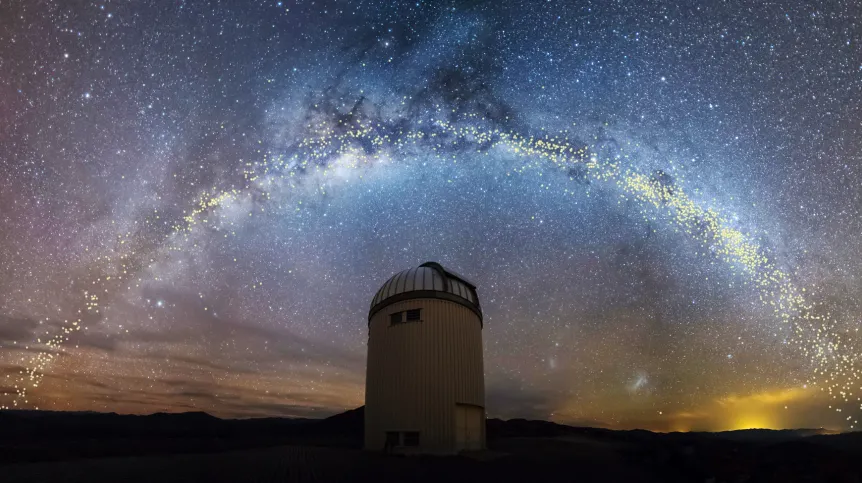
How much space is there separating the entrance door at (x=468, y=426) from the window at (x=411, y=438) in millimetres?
1610

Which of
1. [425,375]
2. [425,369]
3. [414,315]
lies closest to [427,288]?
[414,315]

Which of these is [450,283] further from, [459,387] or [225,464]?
[225,464]

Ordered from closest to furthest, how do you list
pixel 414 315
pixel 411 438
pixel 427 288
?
pixel 411 438
pixel 414 315
pixel 427 288

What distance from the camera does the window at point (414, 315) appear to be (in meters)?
16.9

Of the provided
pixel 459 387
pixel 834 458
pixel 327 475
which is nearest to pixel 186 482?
pixel 327 475

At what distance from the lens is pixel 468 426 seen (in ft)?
55.0

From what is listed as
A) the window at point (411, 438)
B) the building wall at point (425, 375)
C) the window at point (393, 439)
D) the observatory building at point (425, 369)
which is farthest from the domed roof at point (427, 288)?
the window at point (411, 438)

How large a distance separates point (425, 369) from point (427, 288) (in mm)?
3376

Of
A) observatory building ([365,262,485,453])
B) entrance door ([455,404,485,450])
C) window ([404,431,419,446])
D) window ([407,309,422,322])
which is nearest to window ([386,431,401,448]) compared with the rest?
observatory building ([365,262,485,453])

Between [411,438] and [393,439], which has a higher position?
[411,438]

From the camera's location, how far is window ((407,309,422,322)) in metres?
16.9

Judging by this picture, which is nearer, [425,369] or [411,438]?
[411,438]

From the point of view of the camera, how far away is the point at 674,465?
15961 mm

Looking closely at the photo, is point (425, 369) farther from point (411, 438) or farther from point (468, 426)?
point (468, 426)
